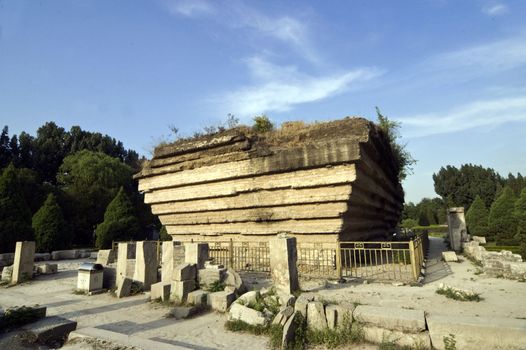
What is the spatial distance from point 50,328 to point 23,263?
769cm

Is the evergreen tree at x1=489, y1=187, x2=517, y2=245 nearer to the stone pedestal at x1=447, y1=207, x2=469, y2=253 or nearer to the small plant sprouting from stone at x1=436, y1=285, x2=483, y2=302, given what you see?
the stone pedestal at x1=447, y1=207, x2=469, y2=253

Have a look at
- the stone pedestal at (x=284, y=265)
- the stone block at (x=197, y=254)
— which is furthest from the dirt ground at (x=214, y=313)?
the stone block at (x=197, y=254)

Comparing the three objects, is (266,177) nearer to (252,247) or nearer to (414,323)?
(252,247)

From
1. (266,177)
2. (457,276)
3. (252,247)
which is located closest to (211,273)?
(252,247)

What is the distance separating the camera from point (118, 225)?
22.7 meters

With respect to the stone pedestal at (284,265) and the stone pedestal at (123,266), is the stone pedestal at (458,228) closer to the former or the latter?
the stone pedestal at (284,265)

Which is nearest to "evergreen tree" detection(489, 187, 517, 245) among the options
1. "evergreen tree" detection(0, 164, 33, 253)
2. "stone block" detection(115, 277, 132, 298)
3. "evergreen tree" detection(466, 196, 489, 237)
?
"evergreen tree" detection(466, 196, 489, 237)

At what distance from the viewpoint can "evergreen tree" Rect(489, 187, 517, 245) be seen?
1080 inches

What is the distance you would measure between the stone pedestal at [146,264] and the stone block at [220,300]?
2.88m

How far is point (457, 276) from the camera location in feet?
30.9

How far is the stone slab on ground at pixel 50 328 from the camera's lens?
497 cm

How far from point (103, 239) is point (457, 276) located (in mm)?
21166

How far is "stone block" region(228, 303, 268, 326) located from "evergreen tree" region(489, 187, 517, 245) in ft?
94.8

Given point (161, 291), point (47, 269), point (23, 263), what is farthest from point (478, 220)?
point (23, 263)
